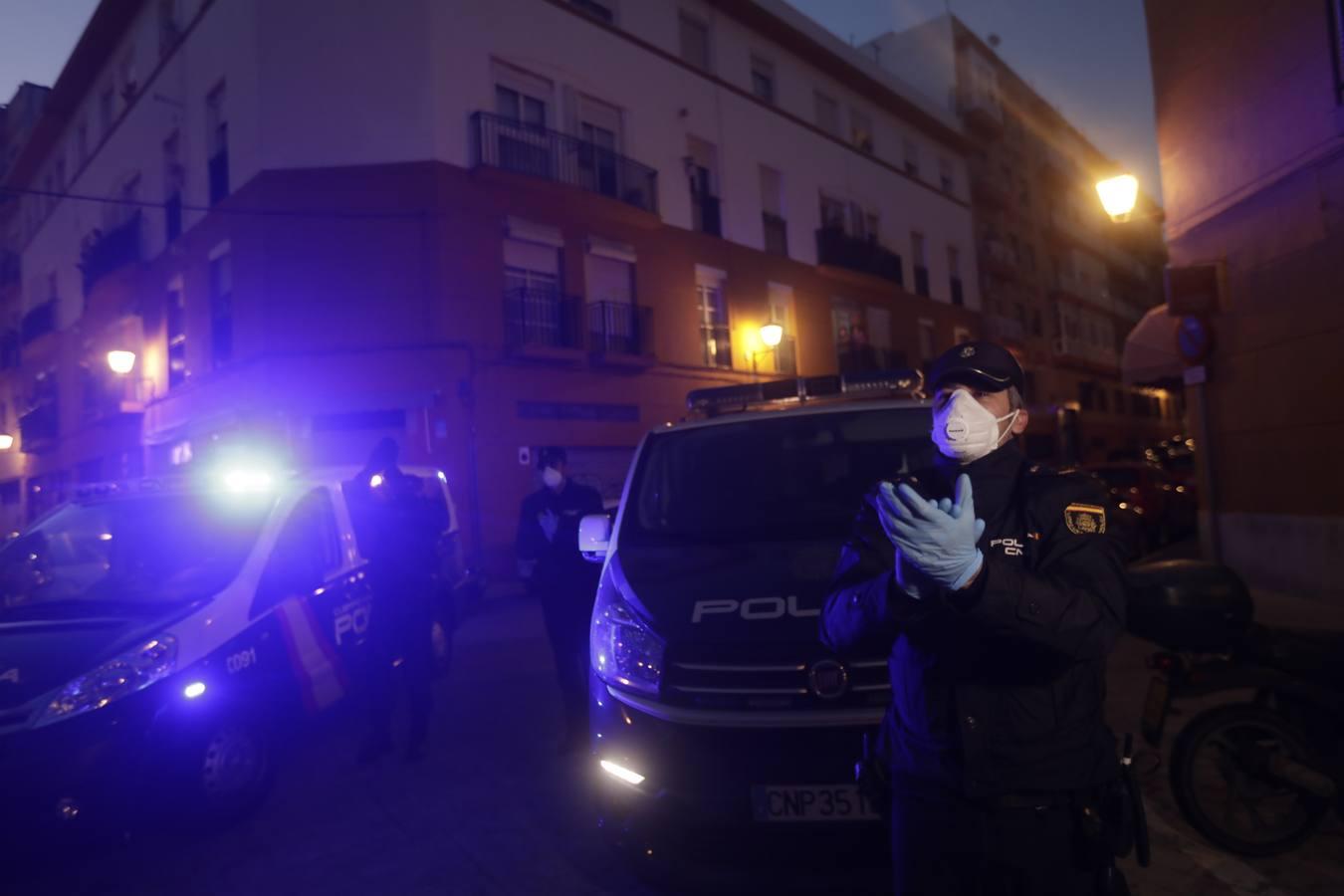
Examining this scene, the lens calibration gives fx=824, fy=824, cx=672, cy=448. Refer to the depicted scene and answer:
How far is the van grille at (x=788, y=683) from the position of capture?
274 centimetres

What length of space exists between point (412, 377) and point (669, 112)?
9744mm

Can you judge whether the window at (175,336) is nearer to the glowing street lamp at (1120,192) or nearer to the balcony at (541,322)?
the balcony at (541,322)

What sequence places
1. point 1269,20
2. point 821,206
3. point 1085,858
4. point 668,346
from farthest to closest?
point 821,206 < point 668,346 < point 1269,20 < point 1085,858

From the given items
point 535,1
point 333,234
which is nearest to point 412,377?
point 333,234

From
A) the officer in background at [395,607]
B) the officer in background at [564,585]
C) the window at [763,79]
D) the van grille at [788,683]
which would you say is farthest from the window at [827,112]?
the van grille at [788,683]

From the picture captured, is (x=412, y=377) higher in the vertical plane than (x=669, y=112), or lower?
lower

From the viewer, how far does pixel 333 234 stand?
1572 cm

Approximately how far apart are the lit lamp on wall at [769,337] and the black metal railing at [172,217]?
46.0 feet

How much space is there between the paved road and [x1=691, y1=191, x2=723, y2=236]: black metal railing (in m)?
17.4

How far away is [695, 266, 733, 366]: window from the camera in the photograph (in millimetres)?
21125

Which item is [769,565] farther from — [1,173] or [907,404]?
[1,173]

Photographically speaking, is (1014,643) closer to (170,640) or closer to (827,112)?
(170,640)

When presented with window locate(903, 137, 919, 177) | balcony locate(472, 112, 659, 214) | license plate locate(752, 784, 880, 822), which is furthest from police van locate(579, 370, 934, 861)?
window locate(903, 137, 919, 177)

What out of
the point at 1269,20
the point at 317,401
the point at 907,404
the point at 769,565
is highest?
the point at 1269,20
